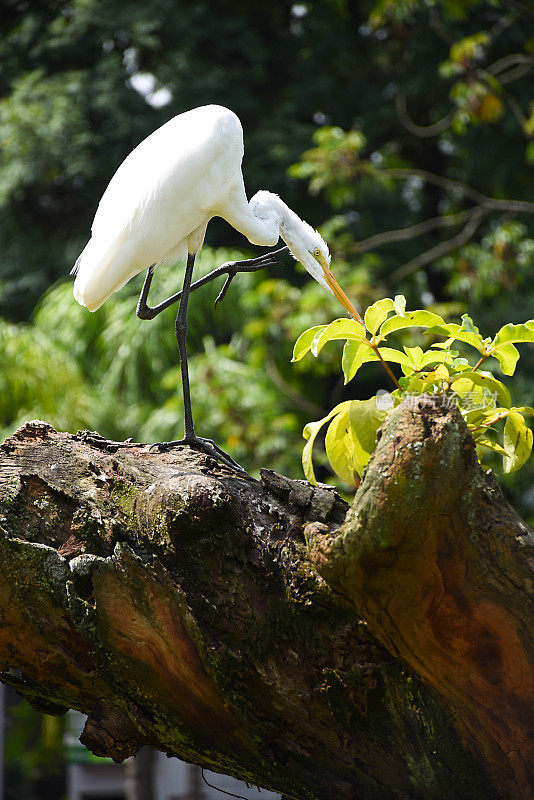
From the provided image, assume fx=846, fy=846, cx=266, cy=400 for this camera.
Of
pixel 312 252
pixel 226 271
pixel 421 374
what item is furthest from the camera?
pixel 312 252

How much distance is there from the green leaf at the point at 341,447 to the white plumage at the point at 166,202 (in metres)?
0.85

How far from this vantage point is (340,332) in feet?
5.26

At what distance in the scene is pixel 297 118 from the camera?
7984mm

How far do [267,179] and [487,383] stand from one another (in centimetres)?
598

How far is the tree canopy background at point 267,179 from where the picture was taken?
579 cm

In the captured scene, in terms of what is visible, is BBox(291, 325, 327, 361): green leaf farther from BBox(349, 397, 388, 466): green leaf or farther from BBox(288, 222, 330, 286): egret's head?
BBox(288, 222, 330, 286): egret's head

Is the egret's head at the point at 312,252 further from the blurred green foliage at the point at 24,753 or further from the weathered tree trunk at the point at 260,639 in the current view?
the blurred green foliage at the point at 24,753

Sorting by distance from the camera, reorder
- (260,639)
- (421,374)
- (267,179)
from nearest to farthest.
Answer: (260,639), (421,374), (267,179)

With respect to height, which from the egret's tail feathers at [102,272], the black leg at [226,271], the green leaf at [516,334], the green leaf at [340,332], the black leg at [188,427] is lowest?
the black leg at [188,427]

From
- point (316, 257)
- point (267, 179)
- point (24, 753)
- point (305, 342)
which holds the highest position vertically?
point (305, 342)

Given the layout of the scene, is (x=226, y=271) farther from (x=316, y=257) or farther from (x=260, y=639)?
(x=260, y=639)

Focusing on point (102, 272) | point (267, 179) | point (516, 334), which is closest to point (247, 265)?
point (102, 272)

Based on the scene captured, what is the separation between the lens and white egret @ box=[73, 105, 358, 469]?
2.28 m

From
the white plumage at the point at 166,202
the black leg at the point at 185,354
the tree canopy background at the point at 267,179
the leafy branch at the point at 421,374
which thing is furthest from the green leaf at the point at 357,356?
the tree canopy background at the point at 267,179
